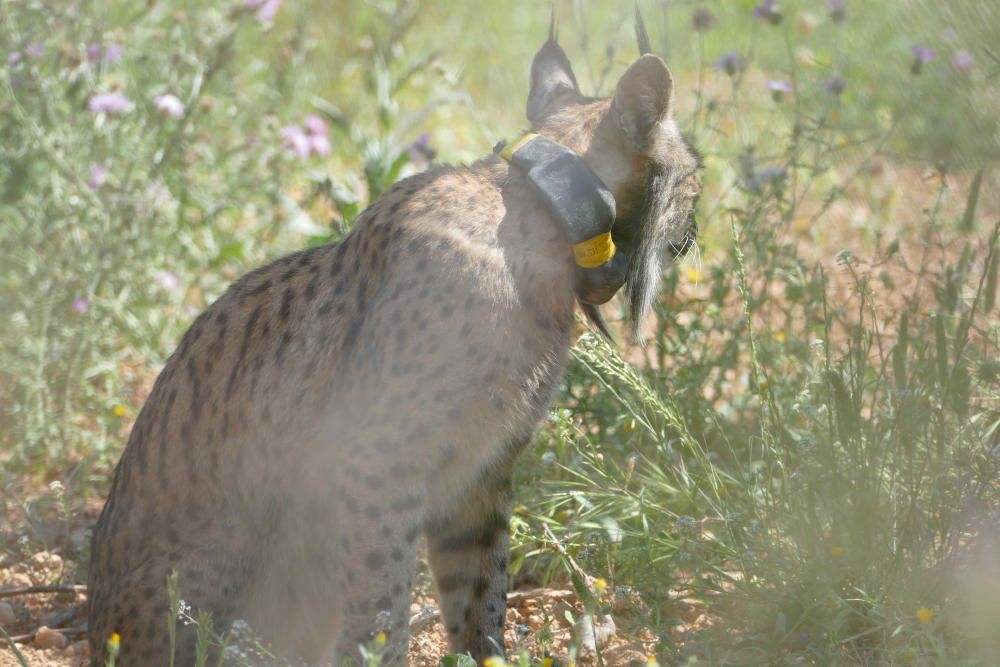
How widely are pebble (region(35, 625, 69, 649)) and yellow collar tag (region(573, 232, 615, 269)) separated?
2.31 m

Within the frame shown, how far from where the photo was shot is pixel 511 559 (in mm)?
4895

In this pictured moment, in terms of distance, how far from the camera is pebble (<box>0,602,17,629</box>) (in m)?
4.66

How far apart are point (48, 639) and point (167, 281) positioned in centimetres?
222

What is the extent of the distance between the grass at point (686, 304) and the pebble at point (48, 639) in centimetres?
37

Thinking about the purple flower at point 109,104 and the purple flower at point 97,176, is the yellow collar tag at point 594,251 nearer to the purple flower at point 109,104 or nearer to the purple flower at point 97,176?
the purple flower at point 109,104

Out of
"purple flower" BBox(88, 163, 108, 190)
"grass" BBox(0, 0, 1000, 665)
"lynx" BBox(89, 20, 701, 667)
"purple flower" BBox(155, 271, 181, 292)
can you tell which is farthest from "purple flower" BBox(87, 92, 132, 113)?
"lynx" BBox(89, 20, 701, 667)

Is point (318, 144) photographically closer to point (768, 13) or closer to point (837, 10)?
point (768, 13)

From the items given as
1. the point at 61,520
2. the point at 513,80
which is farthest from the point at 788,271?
the point at 513,80

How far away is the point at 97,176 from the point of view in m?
5.85

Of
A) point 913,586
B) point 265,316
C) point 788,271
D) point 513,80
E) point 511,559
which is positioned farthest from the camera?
point 513,80

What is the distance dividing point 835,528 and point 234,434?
6.02ft

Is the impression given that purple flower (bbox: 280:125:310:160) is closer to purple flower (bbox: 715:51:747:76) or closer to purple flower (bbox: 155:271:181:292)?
purple flower (bbox: 155:271:181:292)

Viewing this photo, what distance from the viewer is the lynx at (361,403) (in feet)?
12.1

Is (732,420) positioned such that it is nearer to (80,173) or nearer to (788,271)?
(788,271)
